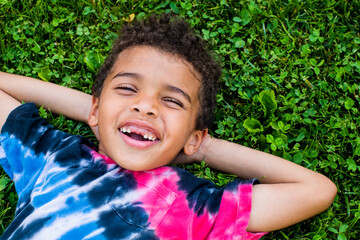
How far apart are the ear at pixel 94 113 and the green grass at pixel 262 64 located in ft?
1.56

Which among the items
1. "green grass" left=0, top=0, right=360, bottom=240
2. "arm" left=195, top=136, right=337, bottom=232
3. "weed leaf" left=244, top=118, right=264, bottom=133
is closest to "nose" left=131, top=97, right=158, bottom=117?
"arm" left=195, top=136, right=337, bottom=232

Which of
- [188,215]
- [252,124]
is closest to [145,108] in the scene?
[188,215]

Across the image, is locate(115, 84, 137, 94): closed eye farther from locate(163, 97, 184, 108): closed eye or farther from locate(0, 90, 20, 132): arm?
locate(0, 90, 20, 132): arm

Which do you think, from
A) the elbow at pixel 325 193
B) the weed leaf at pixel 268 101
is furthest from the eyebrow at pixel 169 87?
the elbow at pixel 325 193

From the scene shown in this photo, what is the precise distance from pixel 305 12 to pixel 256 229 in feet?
6.19

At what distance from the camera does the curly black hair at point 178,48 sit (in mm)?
2686

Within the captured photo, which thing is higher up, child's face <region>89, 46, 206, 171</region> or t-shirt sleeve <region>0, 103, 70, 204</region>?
child's face <region>89, 46, 206, 171</region>

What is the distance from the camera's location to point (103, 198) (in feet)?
8.12

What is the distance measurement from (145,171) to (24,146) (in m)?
0.83

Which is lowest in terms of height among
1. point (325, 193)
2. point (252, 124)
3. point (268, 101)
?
point (325, 193)

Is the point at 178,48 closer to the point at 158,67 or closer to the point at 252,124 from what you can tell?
the point at 158,67

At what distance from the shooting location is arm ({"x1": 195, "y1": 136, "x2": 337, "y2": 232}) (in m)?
2.52

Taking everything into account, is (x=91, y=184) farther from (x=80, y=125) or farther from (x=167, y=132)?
(x=80, y=125)

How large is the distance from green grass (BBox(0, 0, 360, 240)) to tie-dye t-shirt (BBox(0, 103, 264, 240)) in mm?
430
